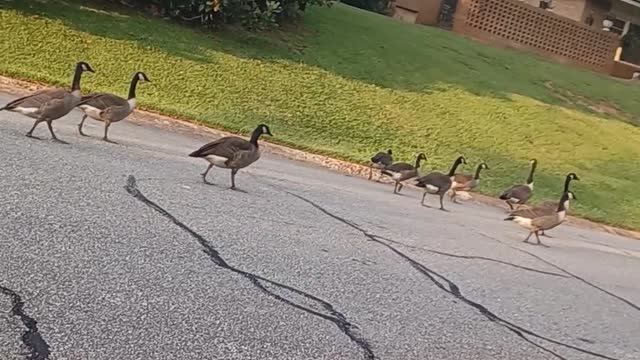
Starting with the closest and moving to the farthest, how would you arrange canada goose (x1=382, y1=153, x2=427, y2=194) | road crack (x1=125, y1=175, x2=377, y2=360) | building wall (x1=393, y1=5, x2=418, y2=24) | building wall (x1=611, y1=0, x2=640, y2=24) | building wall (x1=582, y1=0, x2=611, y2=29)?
road crack (x1=125, y1=175, x2=377, y2=360) → canada goose (x1=382, y1=153, x2=427, y2=194) → building wall (x1=393, y1=5, x2=418, y2=24) → building wall (x1=582, y1=0, x2=611, y2=29) → building wall (x1=611, y1=0, x2=640, y2=24)

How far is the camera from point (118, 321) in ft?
15.4

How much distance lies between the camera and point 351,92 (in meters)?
19.3

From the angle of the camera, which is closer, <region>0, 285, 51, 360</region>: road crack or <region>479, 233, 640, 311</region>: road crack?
<region>0, 285, 51, 360</region>: road crack

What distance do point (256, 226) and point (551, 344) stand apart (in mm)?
2890

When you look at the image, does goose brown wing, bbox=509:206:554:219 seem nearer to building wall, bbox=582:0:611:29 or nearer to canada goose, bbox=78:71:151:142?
canada goose, bbox=78:71:151:142

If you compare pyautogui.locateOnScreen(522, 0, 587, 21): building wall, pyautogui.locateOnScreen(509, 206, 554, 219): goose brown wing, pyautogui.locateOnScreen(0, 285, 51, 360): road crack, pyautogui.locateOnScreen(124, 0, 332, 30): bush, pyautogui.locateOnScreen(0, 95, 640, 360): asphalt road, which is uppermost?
pyautogui.locateOnScreen(522, 0, 587, 21): building wall

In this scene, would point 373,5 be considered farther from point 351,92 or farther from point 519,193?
point 519,193

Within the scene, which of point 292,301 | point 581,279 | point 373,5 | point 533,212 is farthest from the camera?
point 373,5

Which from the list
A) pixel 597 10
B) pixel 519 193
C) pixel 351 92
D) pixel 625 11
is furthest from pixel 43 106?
pixel 625 11

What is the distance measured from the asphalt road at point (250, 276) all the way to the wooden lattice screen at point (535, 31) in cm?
2062

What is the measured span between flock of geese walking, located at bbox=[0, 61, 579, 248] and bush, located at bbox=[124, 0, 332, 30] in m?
7.42

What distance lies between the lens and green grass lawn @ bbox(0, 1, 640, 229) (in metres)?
16.2

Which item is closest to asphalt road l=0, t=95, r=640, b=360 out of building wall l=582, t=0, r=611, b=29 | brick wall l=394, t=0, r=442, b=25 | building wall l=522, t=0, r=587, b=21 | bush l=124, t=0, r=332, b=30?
bush l=124, t=0, r=332, b=30

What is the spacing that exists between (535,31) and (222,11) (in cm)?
1533
